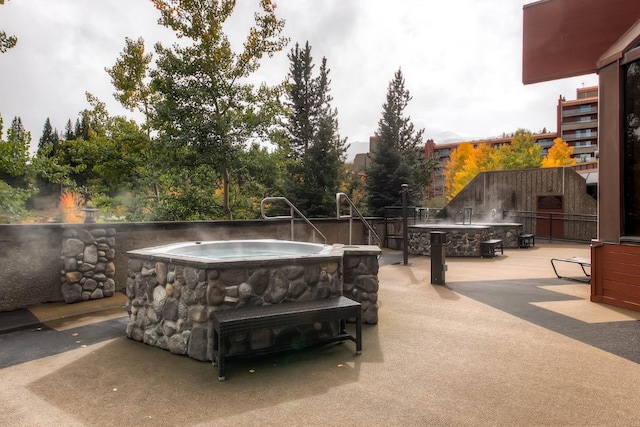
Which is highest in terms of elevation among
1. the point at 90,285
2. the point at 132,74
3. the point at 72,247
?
the point at 132,74

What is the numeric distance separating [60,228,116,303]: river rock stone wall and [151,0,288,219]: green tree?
4730 millimetres

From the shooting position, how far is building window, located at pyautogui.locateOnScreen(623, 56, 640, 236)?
4562 millimetres

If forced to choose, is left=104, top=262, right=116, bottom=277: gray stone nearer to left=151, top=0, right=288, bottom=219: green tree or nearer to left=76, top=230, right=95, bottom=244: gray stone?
left=76, top=230, right=95, bottom=244: gray stone

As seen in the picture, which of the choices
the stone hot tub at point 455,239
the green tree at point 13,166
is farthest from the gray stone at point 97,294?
the stone hot tub at point 455,239

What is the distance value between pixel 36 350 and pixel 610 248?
6.59 m

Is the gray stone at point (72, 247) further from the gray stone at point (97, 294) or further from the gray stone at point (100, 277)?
the gray stone at point (97, 294)

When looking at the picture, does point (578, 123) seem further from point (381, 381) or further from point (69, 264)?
point (69, 264)

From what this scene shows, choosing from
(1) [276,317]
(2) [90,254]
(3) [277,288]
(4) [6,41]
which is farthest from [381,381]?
(4) [6,41]

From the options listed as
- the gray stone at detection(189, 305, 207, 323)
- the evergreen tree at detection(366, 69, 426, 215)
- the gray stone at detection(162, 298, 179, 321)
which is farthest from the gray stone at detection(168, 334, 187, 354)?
the evergreen tree at detection(366, 69, 426, 215)

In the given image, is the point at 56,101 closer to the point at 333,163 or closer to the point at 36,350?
the point at 333,163

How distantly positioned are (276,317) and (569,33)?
20.0 ft

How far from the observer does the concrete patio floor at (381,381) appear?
2086 mm

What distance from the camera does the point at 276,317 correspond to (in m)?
2.69

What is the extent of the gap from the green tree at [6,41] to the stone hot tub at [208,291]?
280 inches
